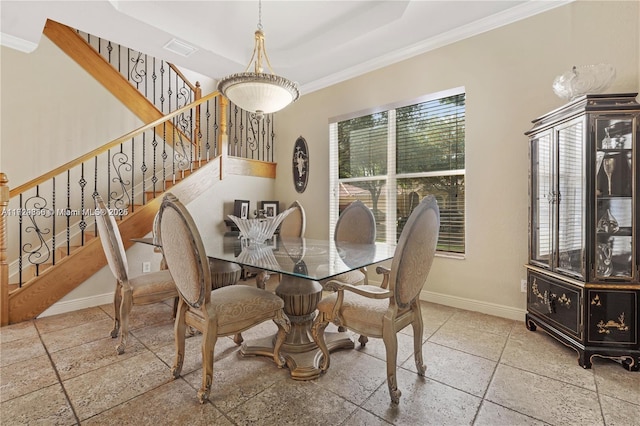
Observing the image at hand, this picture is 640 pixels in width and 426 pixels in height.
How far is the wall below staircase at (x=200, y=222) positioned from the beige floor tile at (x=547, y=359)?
3.57m

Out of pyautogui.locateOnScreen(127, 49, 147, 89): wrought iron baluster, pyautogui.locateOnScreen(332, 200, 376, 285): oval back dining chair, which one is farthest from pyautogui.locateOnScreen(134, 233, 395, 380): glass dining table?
pyautogui.locateOnScreen(127, 49, 147, 89): wrought iron baluster

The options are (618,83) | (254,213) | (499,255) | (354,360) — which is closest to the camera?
(354,360)

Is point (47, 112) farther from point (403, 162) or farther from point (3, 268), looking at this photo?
point (403, 162)

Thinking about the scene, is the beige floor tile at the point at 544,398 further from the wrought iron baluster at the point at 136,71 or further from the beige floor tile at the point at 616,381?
the wrought iron baluster at the point at 136,71

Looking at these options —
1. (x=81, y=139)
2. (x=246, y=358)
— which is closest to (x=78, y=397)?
(x=246, y=358)

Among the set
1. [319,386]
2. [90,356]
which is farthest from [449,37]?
[90,356]

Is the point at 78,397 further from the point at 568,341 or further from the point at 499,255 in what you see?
the point at 499,255

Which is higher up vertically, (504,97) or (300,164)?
(504,97)

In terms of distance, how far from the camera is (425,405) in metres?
1.56

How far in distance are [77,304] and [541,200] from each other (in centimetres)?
450

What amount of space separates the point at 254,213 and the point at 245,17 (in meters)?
2.58

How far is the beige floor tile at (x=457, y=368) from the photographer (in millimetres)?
1746

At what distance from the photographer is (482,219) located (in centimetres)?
294

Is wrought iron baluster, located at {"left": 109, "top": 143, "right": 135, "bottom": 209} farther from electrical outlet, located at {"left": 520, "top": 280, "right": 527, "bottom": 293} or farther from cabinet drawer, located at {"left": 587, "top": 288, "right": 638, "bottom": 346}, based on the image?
cabinet drawer, located at {"left": 587, "top": 288, "right": 638, "bottom": 346}
